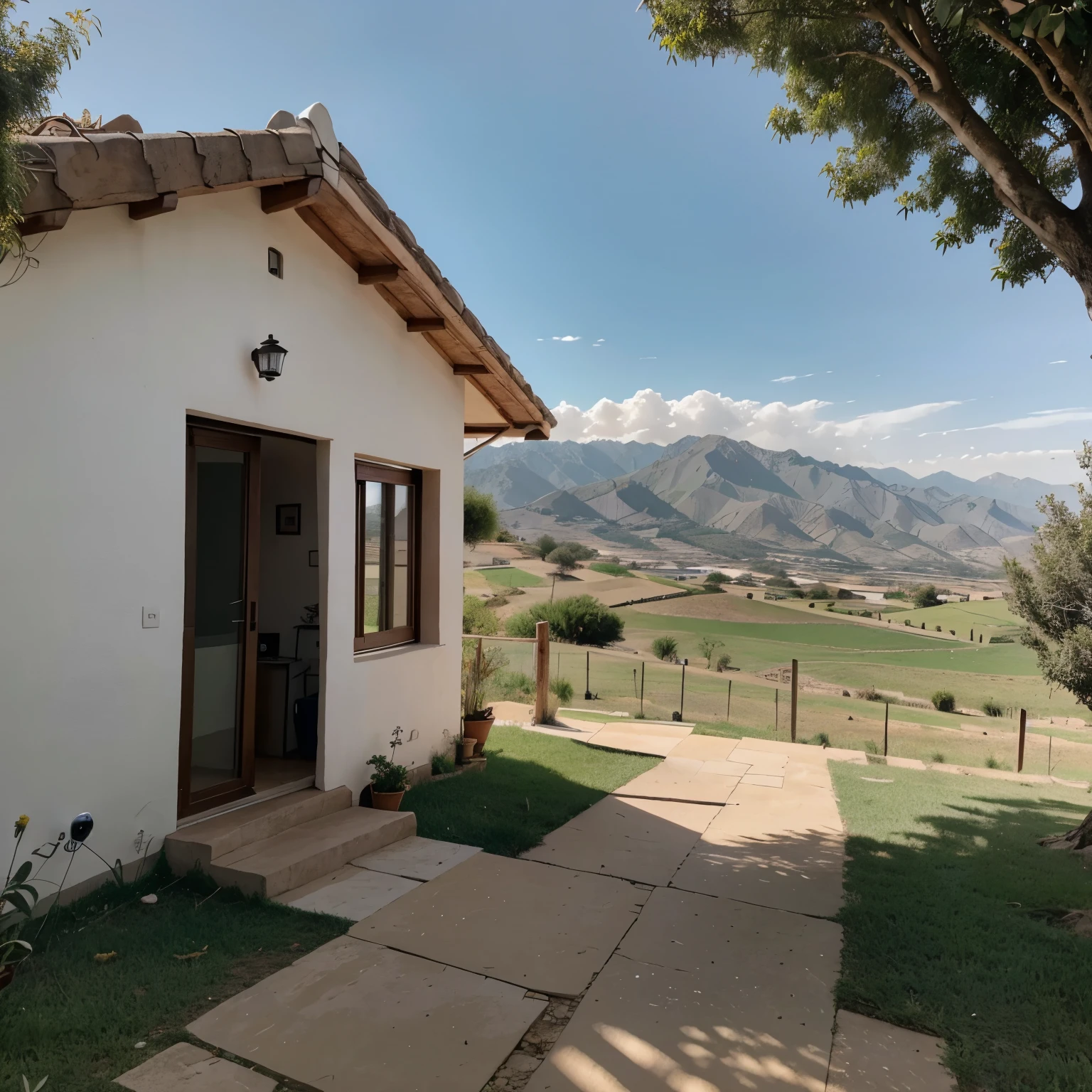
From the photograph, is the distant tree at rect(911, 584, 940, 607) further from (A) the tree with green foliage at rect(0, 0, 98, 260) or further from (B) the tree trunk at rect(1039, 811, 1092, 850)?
(A) the tree with green foliage at rect(0, 0, 98, 260)

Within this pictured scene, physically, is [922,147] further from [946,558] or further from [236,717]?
[946,558]

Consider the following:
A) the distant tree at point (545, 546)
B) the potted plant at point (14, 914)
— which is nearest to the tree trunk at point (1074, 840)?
the potted plant at point (14, 914)

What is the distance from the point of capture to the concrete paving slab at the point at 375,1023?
7.70 feet

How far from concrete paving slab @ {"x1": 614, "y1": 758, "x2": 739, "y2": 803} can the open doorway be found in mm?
3023

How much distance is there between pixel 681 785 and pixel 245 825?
4.13 m

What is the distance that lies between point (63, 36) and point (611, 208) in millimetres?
31280

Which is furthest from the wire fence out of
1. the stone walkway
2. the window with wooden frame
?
the stone walkway

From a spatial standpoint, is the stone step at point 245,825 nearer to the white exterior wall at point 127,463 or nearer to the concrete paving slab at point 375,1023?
the white exterior wall at point 127,463

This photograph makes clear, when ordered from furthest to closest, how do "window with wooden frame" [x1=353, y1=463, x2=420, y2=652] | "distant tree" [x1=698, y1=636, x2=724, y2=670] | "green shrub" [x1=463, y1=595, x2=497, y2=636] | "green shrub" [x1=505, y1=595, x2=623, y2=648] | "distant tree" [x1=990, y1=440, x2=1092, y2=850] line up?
"distant tree" [x1=698, y1=636, x2=724, y2=670] < "green shrub" [x1=505, y1=595, x2=623, y2=648] < "green shrub" [x1=463, y1=595, x2=497, y2=636] < "distant tree" [x1=990, y1=440, x2=1092, y2=850] < "window with wooden frame" [x1=353, y1=463, x2=420, y2=652]

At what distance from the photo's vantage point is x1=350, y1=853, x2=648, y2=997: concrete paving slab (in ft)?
10.2

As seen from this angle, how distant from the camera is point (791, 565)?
78.2 m

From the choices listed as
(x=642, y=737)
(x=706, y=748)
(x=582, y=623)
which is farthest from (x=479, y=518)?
(x=582, y=623)

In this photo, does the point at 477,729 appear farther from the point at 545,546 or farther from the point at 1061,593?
the point at 545,546

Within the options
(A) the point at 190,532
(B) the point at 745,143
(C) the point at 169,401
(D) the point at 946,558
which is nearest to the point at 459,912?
(A) the point at 190,532
